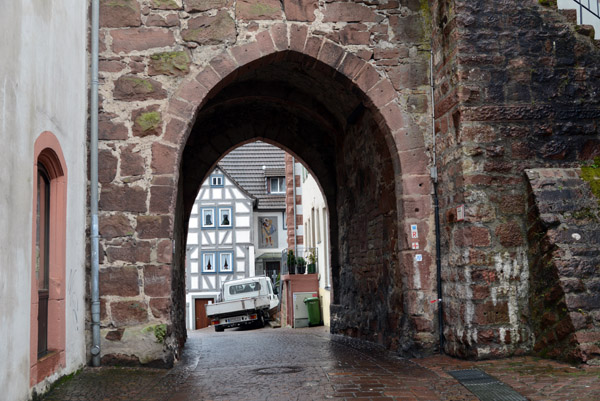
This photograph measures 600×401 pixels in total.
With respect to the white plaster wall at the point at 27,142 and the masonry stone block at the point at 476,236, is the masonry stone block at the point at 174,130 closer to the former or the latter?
the white plaster wall at the point at 27,142

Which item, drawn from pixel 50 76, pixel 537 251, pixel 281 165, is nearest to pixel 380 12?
pixel 537 251

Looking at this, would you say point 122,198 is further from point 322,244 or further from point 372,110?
point 322,244

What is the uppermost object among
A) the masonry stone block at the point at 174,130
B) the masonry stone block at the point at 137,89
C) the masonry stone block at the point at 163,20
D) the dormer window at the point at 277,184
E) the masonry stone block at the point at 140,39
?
the dormer window at the point at 277,184

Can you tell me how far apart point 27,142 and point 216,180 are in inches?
1089

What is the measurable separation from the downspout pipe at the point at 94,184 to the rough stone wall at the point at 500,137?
3.47 m

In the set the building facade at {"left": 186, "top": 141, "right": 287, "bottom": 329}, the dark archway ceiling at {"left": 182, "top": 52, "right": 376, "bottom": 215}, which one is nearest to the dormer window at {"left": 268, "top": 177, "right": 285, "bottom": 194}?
the building facade at {"left": 186, "top": 141, "right": 287, "bottom": 329}

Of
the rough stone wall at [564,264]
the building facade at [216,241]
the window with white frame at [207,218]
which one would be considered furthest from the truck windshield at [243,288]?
the rough stone wall at [564,264]

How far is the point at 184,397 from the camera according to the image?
5203 millimetres

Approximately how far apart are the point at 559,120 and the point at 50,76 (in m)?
4.77

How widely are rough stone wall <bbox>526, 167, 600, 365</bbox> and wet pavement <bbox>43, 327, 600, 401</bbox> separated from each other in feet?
0.82

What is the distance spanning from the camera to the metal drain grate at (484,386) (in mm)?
4844

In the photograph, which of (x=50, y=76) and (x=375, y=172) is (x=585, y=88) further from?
(x=50, y=76)

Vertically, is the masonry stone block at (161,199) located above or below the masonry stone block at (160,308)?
above

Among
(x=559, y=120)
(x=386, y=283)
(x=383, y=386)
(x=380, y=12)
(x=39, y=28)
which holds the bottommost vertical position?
(x=383, y=386)
